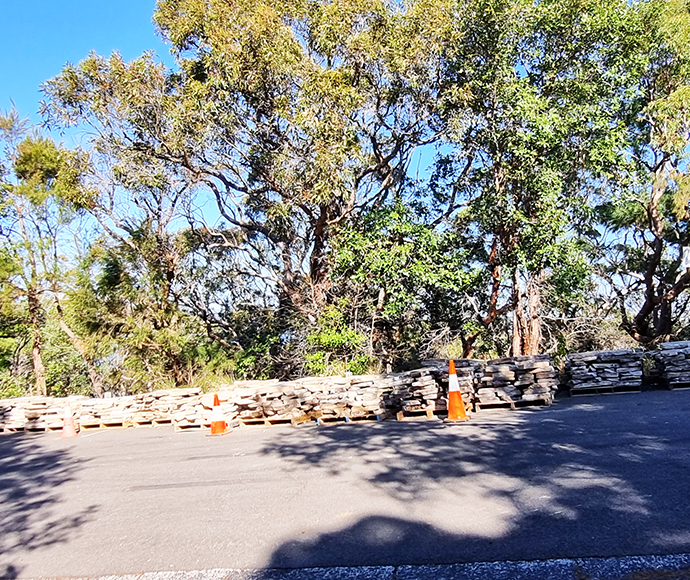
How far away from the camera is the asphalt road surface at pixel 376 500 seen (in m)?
3.23

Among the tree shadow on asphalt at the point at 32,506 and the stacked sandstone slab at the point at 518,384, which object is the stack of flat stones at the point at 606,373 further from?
the tree shadow on asphalt at the point at 32,506

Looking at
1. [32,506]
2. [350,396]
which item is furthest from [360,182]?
[32,506]

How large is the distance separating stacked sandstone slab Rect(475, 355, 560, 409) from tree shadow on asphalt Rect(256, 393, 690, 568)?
165 centimetres

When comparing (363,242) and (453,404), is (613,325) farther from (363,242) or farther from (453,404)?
(453,404)

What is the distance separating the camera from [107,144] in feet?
46.0

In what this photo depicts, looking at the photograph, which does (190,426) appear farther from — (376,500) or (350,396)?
(376,500)

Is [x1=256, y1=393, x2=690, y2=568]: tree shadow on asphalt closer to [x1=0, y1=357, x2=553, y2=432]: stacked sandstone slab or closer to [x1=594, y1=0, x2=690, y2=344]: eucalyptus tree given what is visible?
[x1=0, y1=357, x2=553, y2=432]: stacked sandstone slab

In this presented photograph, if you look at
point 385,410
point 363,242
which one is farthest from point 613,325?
point 385,410

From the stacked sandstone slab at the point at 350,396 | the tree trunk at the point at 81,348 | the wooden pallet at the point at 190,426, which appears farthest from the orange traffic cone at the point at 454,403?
the tree trunk at the point at 81,348

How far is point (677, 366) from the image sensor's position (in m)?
9.24

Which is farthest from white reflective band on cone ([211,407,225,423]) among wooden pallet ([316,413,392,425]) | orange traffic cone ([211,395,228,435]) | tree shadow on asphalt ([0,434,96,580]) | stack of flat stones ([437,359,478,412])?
stack of flat stones ([437,359,478,412])

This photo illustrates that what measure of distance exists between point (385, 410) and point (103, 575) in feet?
19.8

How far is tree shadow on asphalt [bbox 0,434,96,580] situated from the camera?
4074 mm

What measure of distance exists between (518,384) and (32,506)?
730 cm
